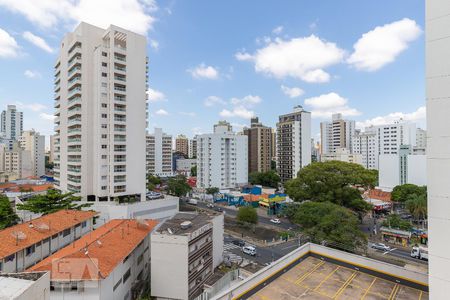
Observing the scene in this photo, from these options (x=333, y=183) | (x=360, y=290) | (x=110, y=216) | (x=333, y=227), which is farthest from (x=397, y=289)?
(x=110, y=216)

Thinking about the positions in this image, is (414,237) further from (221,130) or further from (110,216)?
(221,130)

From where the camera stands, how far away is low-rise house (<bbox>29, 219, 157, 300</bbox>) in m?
16.0

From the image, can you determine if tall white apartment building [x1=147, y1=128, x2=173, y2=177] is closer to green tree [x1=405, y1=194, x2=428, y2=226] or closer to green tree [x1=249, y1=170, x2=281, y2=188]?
green tree [x1=249, y1=170, x2=281, y2=188]

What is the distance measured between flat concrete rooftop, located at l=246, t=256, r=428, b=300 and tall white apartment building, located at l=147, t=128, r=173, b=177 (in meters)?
91.6

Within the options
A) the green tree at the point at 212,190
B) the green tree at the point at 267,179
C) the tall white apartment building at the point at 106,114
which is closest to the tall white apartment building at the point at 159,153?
the green tree at the point at 212,190

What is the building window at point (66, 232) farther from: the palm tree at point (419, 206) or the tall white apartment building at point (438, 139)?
the palm tree at point (419, 206)

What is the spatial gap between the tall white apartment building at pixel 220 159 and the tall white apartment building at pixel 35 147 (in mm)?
72233

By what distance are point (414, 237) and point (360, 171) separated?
12.3 meters

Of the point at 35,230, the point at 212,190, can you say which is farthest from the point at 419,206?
the point at 35,230

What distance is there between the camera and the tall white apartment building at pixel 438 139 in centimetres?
1190

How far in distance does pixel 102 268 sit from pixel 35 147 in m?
114

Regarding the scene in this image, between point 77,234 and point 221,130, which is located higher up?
point 221,130

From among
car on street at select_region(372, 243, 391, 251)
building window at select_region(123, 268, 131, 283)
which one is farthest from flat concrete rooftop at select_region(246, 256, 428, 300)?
car on street at select_region(372, 243, 391, 251)

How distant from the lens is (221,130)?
8362 cm
